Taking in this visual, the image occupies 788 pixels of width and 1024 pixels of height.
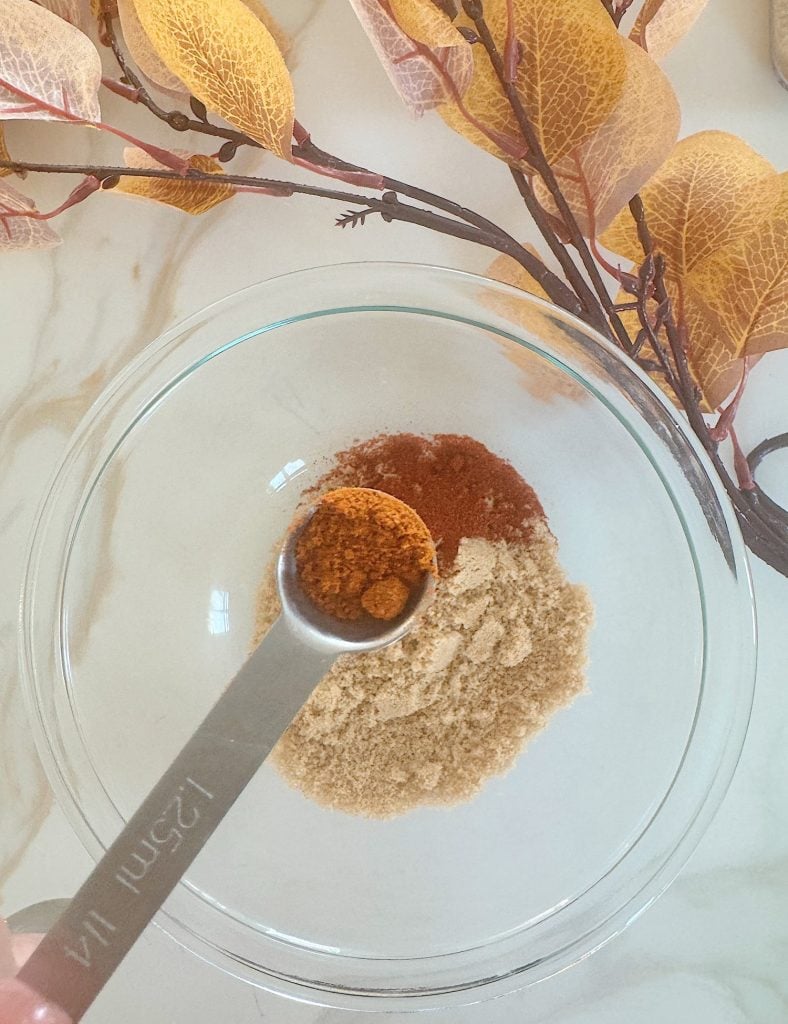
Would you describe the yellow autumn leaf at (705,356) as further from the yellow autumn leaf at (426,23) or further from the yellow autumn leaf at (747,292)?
the yellow autumn leaf at (426,23)

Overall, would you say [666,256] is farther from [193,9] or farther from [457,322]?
[193,9]

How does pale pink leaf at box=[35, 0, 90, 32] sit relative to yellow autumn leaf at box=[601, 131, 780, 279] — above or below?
below

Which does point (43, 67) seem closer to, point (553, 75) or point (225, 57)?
point (225, 57)

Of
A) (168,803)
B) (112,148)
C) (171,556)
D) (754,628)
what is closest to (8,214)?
(112,148)

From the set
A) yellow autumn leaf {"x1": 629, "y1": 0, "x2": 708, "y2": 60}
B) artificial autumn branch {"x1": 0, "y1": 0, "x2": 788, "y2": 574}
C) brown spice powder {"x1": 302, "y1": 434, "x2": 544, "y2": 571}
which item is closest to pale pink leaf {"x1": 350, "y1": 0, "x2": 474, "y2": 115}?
artificial autumn branch {"x1": 0, "y1": 0, "x2": 788, "y2": 574}

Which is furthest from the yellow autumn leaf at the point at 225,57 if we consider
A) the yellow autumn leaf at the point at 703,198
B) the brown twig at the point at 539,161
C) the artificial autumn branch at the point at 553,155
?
the yellow autumn leaf at the point at 703,198

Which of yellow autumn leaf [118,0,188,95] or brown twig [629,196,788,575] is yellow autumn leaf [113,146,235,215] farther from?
brown twig [629,196,788,575]
